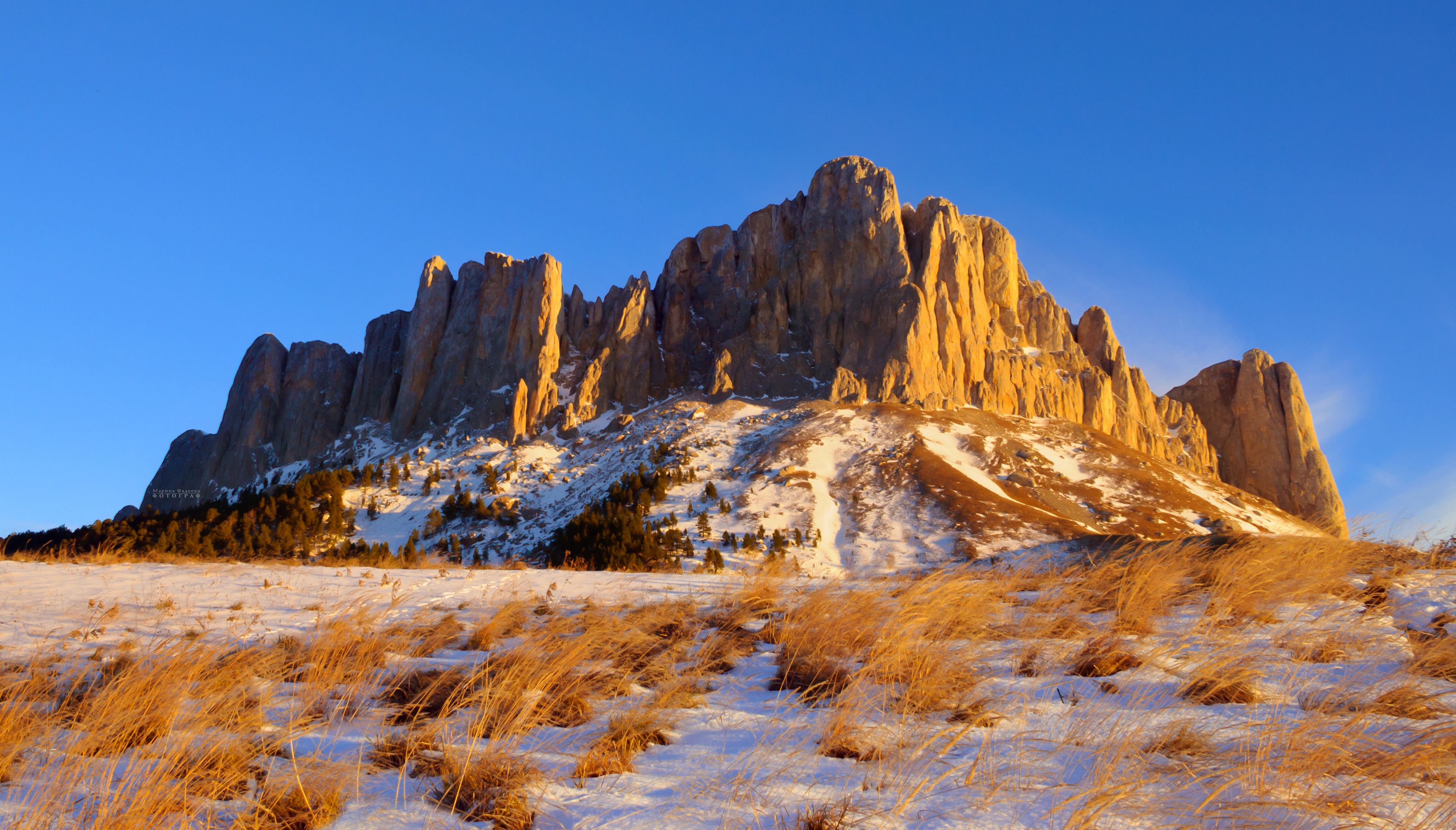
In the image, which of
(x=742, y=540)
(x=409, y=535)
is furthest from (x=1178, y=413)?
(x=409, y=535)

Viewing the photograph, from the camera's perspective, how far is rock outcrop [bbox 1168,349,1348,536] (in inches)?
3019

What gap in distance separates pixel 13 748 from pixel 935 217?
8397cm

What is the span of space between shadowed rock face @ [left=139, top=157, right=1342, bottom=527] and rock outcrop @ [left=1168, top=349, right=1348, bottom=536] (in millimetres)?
A: 396

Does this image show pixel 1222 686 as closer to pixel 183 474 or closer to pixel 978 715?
pixel 978 715

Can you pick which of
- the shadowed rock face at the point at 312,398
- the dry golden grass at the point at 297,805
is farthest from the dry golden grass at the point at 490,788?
the shadowed rock face at the point at 312,398

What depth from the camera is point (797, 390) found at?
72.3 metres

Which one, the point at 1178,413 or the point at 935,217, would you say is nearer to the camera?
the point at 935,217

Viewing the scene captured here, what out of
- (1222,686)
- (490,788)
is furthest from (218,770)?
(1222,686)

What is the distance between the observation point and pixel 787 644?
5.62 metres

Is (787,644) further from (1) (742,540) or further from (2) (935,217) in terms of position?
(2) (935,217)

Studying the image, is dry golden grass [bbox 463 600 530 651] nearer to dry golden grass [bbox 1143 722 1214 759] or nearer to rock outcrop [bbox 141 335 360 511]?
dry golden grass [bbox 1143 722 1214 759]

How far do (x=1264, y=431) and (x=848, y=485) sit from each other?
61467 millimetres

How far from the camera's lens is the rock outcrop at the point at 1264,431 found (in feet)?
252

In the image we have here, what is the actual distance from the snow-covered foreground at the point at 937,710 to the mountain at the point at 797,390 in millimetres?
41878
